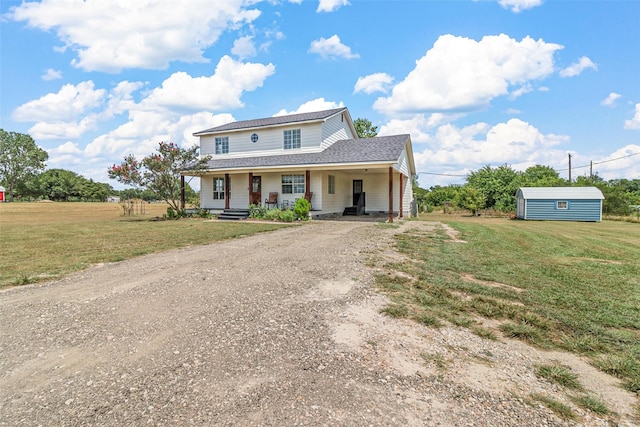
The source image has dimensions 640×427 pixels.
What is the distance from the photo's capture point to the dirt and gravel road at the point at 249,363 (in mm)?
2162

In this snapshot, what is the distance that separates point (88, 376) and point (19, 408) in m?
0.42

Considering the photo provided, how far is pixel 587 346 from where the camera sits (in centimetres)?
326

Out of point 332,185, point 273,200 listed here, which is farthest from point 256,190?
point 332,185

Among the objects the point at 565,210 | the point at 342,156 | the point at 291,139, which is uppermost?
the point at 291,139

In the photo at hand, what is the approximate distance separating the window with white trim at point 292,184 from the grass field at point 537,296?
10.8 meters

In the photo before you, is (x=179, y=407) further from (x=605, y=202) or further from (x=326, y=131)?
(x=605, y=202)

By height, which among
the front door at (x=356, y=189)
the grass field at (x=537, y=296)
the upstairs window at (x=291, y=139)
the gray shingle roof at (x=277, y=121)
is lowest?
the grass field at (x=537, y=296)

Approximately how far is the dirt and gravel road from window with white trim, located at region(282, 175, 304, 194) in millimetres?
14084

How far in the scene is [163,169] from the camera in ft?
59.4

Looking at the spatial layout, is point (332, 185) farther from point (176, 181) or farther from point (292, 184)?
point (176, 181)

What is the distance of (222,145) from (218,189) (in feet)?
11.0

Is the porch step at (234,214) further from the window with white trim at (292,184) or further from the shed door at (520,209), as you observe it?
the shed door at (520,209)

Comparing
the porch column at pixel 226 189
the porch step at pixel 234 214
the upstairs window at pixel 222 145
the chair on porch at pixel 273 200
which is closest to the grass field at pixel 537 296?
the chair on porch at pixel 273 200

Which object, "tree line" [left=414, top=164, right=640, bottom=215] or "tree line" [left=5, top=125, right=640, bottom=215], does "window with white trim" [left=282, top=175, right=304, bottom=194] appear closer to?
"tree line" [left=5, top=125, right=640, bottom=215]
